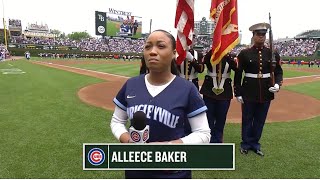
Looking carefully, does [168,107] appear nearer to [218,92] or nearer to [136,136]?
[136,136]

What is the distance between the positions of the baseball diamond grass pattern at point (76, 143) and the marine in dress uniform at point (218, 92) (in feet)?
2.39

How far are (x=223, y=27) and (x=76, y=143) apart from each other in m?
3.78

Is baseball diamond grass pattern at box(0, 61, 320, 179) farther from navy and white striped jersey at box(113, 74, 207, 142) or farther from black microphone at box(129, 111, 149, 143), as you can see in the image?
black microphone at box(129, 111, 149, 143)

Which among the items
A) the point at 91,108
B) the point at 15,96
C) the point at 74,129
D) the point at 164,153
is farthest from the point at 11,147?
the point at 15,96

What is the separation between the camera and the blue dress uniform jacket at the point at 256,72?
5762mm

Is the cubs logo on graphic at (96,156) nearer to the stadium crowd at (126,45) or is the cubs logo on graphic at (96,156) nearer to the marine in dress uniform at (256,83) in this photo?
the marine in dress uniform at (256,83)

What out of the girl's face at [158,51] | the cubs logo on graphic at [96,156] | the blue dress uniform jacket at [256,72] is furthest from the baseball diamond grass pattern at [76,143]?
the cubs logo on graphic at [96,156]

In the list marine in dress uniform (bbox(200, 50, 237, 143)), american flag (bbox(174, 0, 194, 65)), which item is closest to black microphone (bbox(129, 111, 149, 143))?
american flag (bbox(174, 0, 194, 65))

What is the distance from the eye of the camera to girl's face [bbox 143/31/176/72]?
7.18 feet

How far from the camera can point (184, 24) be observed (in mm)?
5148

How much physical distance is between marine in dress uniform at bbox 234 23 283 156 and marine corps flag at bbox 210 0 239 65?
1.15ft

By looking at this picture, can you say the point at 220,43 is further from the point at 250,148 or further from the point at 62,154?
the point at 62,154

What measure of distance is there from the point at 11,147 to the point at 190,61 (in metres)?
3.93

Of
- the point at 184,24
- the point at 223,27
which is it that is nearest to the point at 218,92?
the point at 223,27
